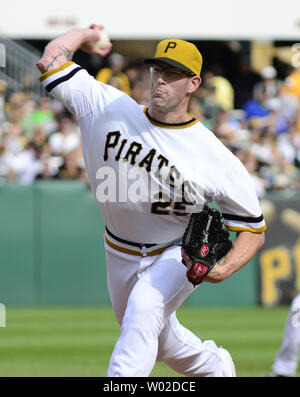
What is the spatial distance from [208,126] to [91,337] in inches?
258

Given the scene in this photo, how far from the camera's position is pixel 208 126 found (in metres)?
16.3

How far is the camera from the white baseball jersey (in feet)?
17.4

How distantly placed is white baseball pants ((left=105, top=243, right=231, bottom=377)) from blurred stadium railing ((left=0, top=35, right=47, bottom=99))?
13.2 meters

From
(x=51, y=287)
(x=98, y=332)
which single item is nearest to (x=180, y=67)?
(x=98, y=332)

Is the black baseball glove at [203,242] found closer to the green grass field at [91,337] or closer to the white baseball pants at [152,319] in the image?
the white baseball pants at [152,319]

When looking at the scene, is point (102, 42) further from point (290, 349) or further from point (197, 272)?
point (290, 349)

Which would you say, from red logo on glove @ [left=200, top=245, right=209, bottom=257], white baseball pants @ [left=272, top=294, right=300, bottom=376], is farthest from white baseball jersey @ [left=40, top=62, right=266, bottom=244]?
white baseball pants @ [left=272, top=294, right=300, bottom=376]

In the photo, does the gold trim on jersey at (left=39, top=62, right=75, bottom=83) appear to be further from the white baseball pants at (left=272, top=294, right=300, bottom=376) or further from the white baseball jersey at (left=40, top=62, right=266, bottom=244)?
the white baseball pants at (left=272, top=294, right=300, bottom=376)

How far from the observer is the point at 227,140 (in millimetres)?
15352

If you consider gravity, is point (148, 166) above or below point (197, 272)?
above

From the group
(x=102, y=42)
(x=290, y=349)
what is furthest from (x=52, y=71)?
(x=290, y=349)

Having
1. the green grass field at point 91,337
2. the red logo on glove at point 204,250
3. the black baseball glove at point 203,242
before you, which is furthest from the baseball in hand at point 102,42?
the green grass field at point 91,337
